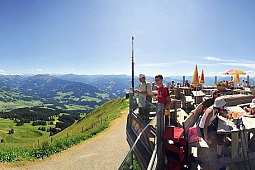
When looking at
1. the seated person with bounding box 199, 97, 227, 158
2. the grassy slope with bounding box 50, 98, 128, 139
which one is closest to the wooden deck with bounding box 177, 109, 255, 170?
the seated person with bounding box 199, 97, 227, 158

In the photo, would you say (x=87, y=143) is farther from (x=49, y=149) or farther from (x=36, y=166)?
(x=36, y=166)

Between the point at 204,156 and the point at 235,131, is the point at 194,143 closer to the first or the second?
the point at 204,156

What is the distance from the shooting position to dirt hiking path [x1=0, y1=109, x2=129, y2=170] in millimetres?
12065

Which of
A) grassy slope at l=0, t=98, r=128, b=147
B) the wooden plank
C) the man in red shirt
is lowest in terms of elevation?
grassy slope at l=0, t=98, r=128, b=147

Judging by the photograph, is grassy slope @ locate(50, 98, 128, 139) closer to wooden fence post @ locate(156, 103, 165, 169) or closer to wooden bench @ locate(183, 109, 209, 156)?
wooden bench @ locate(183, 109, 209, 156)

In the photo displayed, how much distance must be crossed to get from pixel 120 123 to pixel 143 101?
41.7 feet

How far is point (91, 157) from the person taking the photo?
1313cm

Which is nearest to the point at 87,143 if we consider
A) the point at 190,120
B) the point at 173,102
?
A: the point at 173,102

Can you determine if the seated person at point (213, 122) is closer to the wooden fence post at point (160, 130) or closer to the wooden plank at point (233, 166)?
the wooden plank at point (233, 166)

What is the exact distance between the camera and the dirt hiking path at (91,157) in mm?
12065

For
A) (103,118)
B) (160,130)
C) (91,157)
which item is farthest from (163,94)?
(103,118)

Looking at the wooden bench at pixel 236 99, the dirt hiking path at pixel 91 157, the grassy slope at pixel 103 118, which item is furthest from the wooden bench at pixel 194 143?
the grassy slope at pixel 103 118

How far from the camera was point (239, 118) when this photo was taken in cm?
585

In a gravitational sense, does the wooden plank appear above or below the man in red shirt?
below
